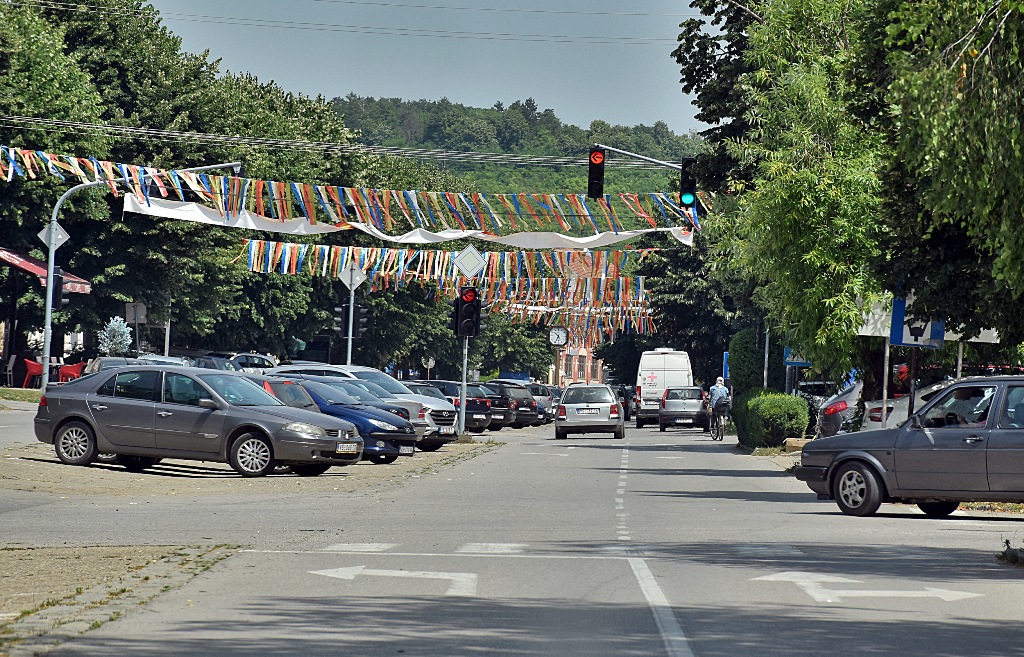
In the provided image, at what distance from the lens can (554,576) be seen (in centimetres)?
1170

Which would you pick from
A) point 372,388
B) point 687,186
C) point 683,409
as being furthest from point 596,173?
point 683,409

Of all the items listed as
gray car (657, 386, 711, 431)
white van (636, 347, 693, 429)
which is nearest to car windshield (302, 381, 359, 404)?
gray car (657, 386, 711, 431)

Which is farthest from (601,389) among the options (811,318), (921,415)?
(921,415)

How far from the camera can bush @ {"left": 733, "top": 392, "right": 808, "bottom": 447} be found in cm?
3609

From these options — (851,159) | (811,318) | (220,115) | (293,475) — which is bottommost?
(293,475)

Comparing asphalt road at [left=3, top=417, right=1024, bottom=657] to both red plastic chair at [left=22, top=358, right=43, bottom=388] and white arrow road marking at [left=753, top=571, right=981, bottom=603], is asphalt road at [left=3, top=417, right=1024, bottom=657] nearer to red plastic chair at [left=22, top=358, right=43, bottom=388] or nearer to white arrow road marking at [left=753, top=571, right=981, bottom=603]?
white arrow road marking at [left=753, top=571, right=981, bottom=603]

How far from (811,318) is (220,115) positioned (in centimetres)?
3389

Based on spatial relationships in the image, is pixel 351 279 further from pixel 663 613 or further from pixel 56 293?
pixel 663 613

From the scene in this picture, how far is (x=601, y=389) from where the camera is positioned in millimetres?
47062

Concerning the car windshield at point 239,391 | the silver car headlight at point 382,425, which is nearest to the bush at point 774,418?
the silver car headlight at point 382,425

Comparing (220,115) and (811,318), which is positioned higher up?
(220,115)

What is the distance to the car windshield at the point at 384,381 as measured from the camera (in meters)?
34.5

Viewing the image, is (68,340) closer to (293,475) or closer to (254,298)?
(254,298)

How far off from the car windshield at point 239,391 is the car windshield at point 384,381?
10377 mm
